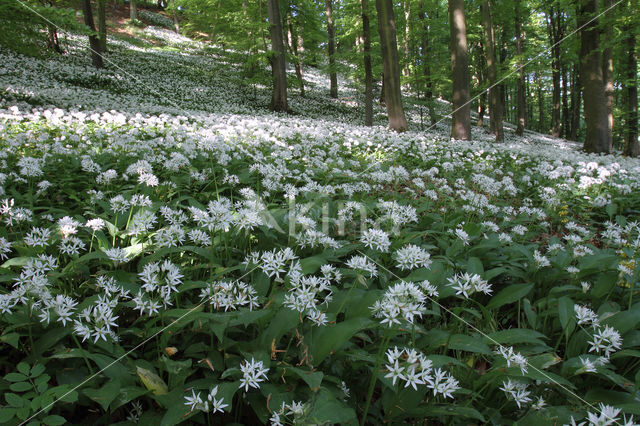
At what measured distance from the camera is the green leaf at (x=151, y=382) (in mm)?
1364

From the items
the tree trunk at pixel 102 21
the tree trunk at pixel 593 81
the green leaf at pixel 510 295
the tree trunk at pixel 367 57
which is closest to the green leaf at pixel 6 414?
the green leaf at pixel 510 295

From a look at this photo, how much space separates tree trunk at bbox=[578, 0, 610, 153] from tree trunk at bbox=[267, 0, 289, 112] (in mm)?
10928

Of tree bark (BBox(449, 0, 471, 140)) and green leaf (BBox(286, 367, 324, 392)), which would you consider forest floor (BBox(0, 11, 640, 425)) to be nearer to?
green leaf (BBox(286, 367, 324, 392))

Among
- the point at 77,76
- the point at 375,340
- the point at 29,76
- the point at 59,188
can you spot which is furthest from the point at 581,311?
the point at 77,76

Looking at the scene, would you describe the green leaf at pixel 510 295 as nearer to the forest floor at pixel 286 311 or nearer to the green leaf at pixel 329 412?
the forest floor at pixel 286 311

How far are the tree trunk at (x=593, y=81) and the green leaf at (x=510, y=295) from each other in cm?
1135

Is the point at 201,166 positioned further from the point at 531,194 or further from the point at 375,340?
the point at 531,194

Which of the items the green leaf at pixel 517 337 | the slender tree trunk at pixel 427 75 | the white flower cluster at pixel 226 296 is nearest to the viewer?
the white flower cluster at pixel 226 296

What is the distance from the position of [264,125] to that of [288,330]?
6.60 meters

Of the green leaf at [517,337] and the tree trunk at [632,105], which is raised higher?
the tree trunk at [632,105]

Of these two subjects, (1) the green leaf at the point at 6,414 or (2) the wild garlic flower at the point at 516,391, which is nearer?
(1) the green leaf at the point at 6,414

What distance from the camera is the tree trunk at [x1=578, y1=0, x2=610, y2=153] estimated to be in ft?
33.0

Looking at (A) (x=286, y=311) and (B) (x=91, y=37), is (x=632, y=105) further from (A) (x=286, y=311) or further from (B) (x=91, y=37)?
(B) (x=91, y=37)

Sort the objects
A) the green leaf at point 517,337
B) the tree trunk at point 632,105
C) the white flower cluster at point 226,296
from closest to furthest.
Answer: the white flower cluster at point 226,296 → the green leaf at point 517,337 → the tree trunk at point 632,105
